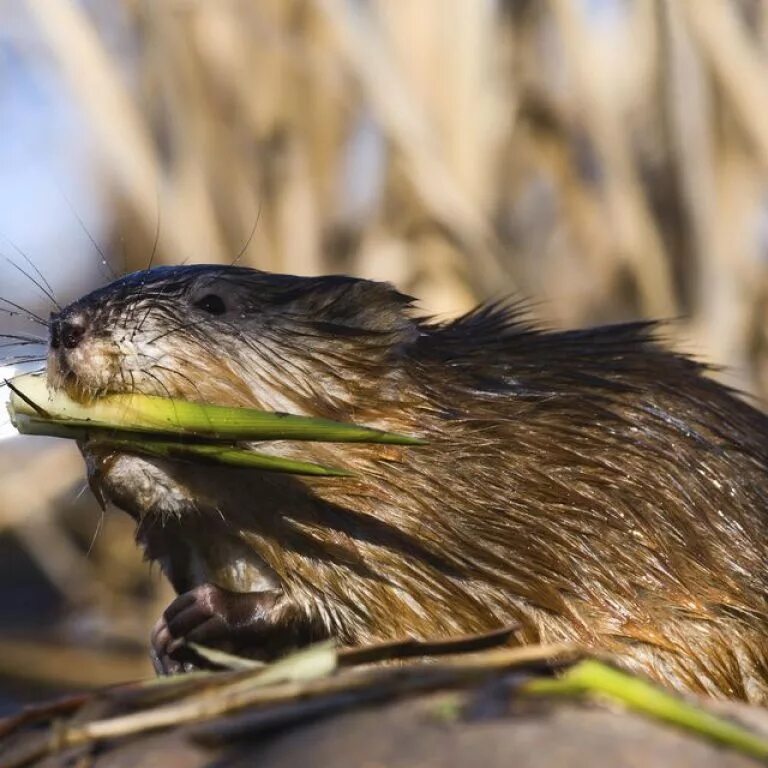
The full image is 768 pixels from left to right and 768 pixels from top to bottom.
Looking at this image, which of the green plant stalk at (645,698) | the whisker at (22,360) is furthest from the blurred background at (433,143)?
the green plant stalk at (645,698)

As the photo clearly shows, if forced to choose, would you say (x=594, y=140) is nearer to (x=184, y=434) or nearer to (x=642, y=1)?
(x=642, y=1)

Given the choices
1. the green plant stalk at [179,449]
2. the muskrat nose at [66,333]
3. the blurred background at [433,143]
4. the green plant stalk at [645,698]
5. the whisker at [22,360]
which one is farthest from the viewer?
the blurred background at [433,143]

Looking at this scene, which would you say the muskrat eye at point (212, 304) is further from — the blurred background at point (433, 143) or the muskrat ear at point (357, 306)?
the blurred background at point (433, 143)

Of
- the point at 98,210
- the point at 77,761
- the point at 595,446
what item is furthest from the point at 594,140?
the point at 77,761

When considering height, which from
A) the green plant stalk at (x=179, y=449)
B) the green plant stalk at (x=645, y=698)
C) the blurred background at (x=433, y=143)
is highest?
the blurred background at (x=433, y=143)

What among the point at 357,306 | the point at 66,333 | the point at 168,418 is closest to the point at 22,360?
the point at 66,333

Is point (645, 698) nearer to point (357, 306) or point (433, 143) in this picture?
point (357, 306)
